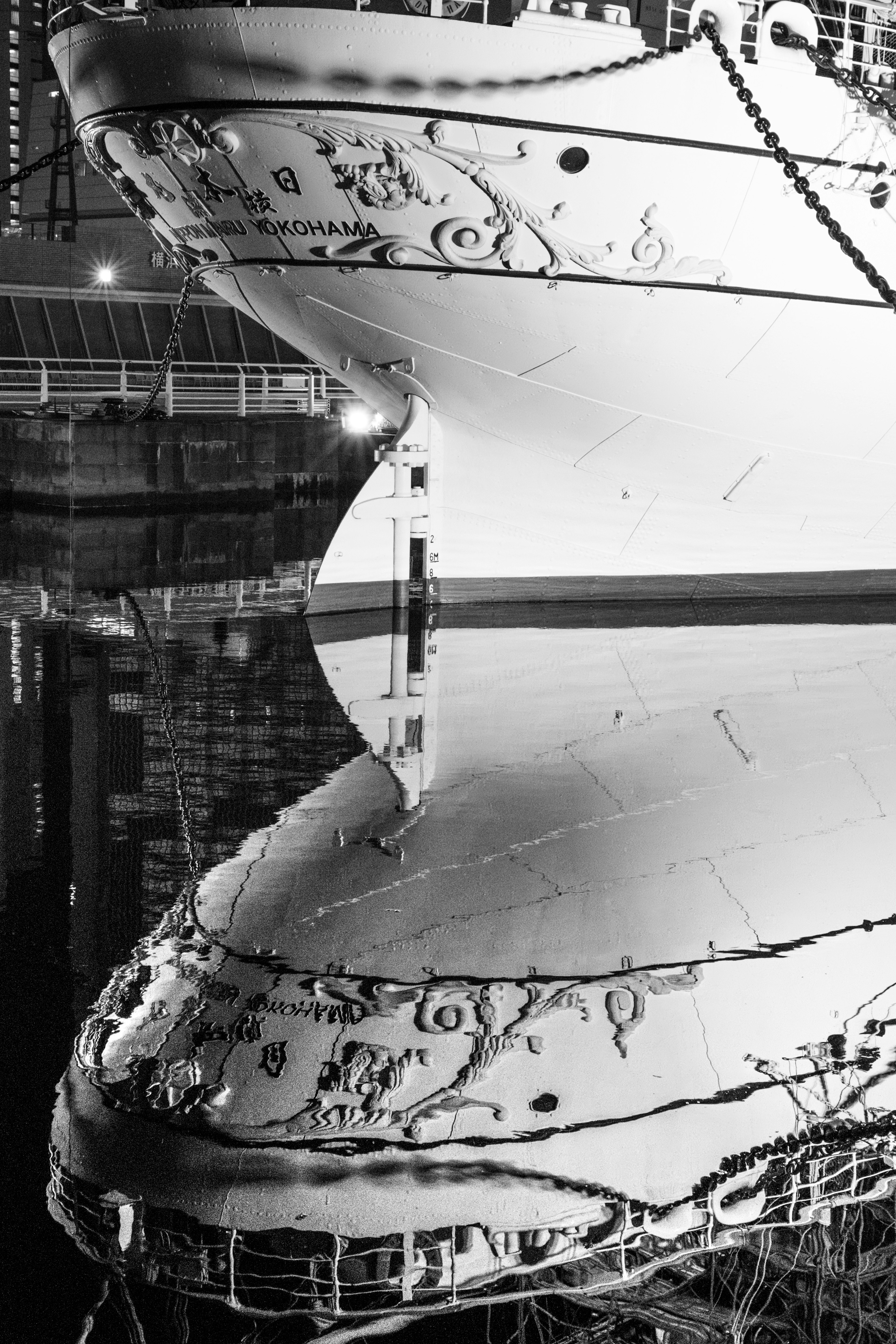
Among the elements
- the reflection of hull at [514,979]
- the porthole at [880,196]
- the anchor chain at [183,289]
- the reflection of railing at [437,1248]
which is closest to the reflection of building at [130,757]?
the reflection of hull at [514,979]

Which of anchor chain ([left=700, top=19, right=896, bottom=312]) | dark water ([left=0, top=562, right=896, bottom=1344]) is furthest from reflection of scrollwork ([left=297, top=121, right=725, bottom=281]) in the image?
dark water ([left=0, top=562, right=896, bottom=1344])

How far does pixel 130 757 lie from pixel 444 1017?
3.71 metres

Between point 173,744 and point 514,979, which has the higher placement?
point 173,744

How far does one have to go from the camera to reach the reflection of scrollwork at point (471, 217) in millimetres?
10922

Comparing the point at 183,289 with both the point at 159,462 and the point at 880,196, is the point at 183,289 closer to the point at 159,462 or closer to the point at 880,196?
the point at 159,462

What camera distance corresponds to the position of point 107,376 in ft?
104

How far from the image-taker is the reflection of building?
20.0 ft

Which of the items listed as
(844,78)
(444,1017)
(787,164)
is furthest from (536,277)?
(444,1017)

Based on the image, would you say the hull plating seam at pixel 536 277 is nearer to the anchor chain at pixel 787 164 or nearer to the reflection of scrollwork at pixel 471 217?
the reflection of scrollwork at pixel 471 217

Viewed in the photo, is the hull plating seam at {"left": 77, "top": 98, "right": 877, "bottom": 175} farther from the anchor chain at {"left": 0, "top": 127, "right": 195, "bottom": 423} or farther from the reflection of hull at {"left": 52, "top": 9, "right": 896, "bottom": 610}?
the anchor chain at {"left": 0, "top": 127, "right": 195, "bottom": 423}

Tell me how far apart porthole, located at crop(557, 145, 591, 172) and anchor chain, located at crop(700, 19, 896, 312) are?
1.11m

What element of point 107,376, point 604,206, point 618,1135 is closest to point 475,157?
point 604,206

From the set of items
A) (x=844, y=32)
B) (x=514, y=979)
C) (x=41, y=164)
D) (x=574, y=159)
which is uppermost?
(x=844, y=32)

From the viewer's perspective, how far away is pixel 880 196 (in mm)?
12258
